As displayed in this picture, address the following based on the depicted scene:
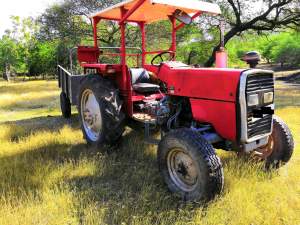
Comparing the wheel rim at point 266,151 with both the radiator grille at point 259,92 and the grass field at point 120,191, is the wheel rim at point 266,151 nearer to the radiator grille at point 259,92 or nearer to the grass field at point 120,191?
the grass field at point 120,191

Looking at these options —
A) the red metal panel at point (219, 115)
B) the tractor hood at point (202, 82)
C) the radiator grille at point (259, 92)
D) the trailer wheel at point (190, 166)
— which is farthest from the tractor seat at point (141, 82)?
the radiator grille at point (259, 92)

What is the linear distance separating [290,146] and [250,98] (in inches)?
41.9

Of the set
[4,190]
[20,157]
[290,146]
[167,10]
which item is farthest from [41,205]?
[167,10]

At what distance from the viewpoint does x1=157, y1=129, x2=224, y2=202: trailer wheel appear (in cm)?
325

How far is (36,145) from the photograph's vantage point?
552 centimetres

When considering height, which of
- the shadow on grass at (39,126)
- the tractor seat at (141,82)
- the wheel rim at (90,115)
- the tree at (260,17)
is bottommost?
the shadow on grass at (39,126)

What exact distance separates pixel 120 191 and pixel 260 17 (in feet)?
42.3

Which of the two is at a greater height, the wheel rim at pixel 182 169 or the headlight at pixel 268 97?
the headlight at pixel 268 97

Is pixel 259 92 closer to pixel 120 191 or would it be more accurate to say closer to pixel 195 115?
pixel 195 115

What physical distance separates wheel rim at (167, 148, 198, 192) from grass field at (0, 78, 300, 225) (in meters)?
0.18

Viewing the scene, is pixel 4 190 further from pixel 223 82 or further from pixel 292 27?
pixel 292 27

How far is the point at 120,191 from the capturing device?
12.4 ft

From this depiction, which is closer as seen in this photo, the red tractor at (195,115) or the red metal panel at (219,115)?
the red tractor at (195,115)

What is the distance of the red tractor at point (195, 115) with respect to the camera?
3.38 m
